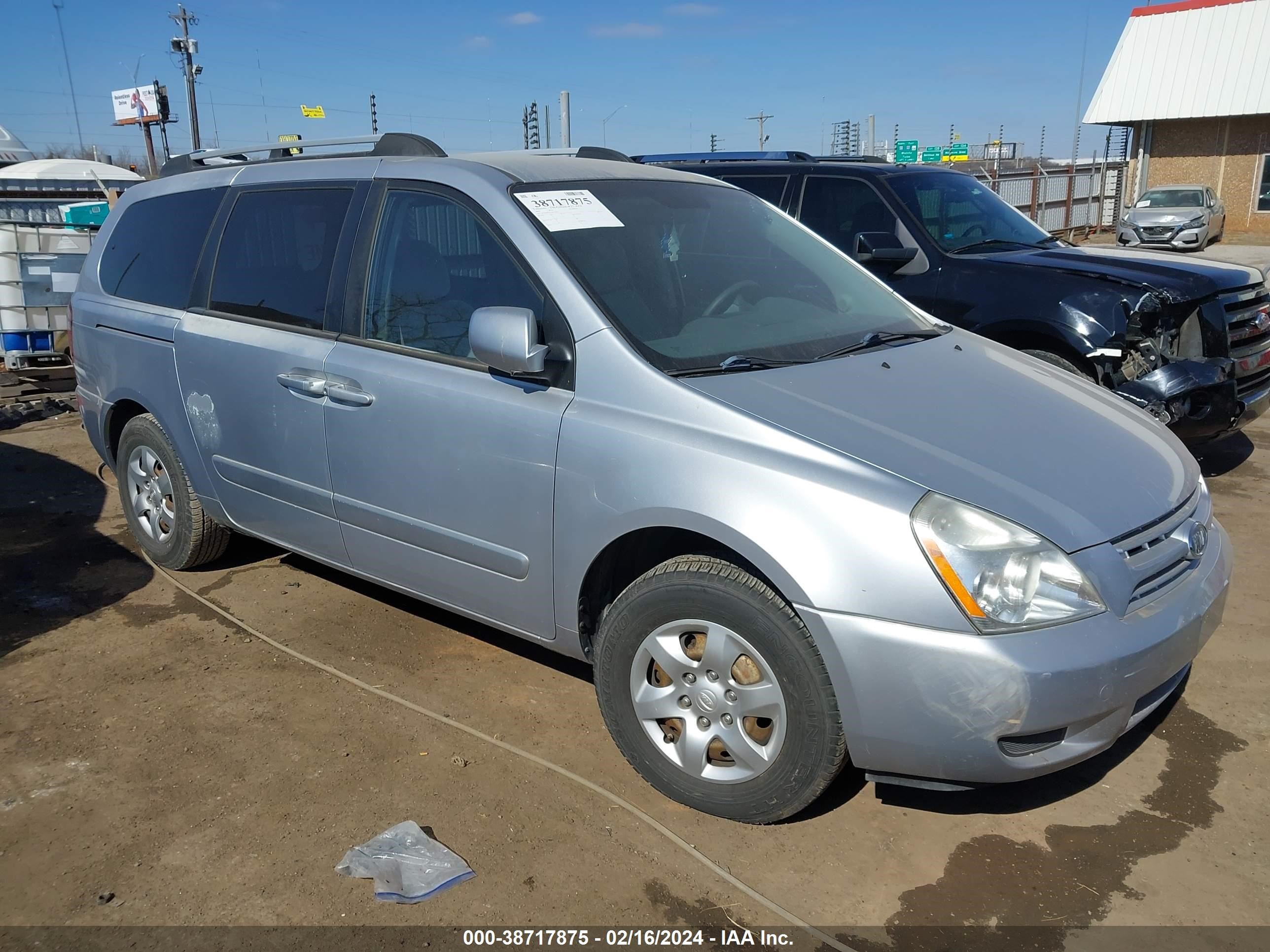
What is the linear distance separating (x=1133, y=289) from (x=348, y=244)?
433 centimetres

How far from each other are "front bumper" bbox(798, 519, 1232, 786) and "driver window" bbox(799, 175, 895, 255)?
425 centimetres

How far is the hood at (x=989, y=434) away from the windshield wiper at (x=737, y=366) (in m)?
0.03

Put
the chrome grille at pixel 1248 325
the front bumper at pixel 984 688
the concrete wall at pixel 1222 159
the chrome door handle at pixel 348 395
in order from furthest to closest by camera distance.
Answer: the concrete wall at pixel 1222 159 → the chrome grille at pixel 1248 325 → the chrome door handle at pixel 348 395 → the front bumper at pixel 984 688

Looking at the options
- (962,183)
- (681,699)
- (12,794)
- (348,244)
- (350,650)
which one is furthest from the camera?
(962,183)

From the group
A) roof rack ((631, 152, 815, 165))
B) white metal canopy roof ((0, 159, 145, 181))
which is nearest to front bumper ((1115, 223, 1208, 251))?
roof rack ((631, 152, 815, 165))

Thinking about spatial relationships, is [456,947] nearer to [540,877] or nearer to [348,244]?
[540,877]

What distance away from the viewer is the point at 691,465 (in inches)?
109

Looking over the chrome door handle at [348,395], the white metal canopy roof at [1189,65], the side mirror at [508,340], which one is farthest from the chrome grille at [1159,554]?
the white metal canopy roof at [1189,65]

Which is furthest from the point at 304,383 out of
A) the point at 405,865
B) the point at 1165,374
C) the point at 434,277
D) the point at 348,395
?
the point at 1165,374

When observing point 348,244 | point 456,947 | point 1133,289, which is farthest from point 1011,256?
point 456,947

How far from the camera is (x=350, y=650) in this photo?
409 cm

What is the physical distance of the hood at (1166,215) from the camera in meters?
24.3

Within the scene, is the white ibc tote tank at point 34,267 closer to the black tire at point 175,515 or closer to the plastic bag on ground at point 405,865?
the black tire at point 175,515

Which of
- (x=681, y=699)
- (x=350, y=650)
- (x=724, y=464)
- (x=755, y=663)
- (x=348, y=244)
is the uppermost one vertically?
(x=348, y=244)
